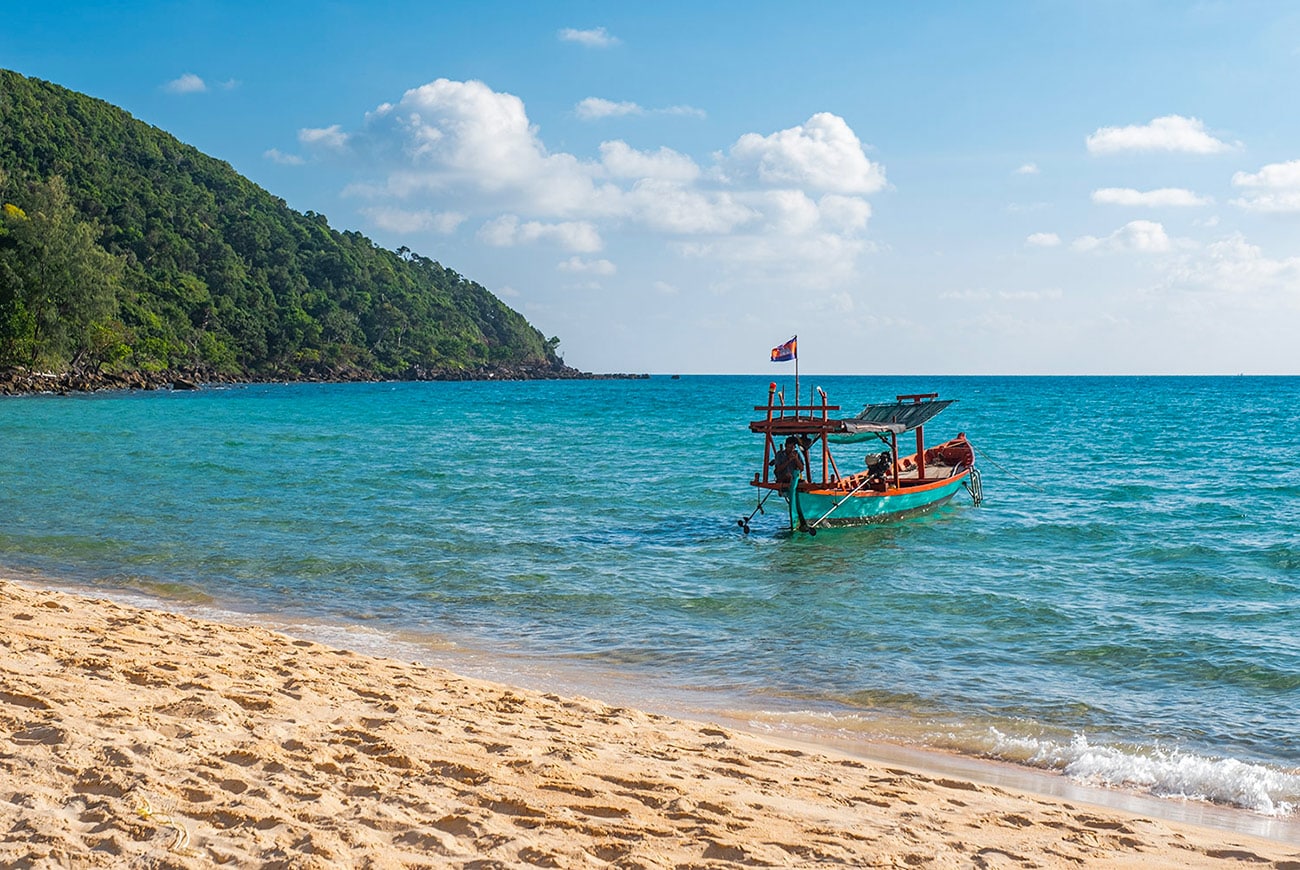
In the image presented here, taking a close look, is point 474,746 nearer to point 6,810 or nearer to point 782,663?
point 6,810

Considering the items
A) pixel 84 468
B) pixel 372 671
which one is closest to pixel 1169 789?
pixel 372 671

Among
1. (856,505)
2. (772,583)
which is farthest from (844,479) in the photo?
(772,583)

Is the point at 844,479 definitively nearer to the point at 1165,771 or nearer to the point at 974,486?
the point at 974,486

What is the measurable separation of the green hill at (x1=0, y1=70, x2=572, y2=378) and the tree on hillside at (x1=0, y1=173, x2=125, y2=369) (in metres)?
0.09

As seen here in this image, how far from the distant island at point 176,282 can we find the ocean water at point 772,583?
125ft

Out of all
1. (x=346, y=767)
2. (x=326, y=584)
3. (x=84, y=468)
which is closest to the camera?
(x=346, y=767)

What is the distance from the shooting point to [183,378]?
283 feet

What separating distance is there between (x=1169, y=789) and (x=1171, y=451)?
36838 mm

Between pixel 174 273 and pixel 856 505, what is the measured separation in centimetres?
10413

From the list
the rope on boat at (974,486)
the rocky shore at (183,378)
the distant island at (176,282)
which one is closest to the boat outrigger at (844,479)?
the rope on boat at (974,486)

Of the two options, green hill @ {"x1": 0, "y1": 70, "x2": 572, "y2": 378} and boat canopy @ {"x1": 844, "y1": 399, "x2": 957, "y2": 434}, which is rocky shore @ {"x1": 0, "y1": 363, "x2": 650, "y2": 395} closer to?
green hill @ {"x1": 0, "y1": 70, "x2": 572, "y2": 378}

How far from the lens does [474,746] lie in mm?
6609

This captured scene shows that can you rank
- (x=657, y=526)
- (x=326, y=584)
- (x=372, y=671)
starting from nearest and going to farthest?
1. (x=372, y=671)
2. (x=326, y=584)
3. (x=657, y=526)

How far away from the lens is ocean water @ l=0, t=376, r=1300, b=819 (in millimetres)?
9273
